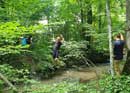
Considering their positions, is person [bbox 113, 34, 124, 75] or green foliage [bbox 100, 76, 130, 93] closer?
green foliage [bbox 100, 76, 130, 93]

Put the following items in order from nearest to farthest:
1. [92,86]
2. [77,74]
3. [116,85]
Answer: [116,85]
[92,86]
[77,74]

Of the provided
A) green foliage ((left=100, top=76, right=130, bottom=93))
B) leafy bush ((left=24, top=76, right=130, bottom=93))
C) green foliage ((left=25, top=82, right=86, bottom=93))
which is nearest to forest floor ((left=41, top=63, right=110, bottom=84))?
green foliage ((left=100, top=76, right=130, bottom=93))

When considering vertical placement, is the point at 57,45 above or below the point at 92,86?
above

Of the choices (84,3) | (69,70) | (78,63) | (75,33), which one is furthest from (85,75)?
(84,3)

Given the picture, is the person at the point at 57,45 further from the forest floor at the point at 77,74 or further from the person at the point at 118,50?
the person at the point at 118,50

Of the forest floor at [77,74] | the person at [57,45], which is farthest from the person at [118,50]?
the person at [57,45]

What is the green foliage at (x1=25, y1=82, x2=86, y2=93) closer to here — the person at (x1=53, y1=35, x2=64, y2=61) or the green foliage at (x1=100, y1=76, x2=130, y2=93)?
the green foliage at (x1=100, y1=76, x2=130, y2=93)

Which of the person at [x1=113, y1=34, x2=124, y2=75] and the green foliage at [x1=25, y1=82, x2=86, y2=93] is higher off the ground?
the person at [x1=113, y1=34, x2=124, y2=75]

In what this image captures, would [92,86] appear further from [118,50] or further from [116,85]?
[118,50]

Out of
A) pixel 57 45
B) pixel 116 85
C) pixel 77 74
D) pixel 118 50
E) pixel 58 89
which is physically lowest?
pixel 77 74

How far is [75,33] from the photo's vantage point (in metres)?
18.5

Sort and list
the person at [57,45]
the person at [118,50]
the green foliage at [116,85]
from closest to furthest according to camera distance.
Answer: the green foliage at [116,85] → the person at [118,50] → the person at [57,45]

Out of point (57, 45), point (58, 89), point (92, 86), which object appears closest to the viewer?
point (58, 89)

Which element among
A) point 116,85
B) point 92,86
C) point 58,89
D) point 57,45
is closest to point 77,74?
point 57,45
